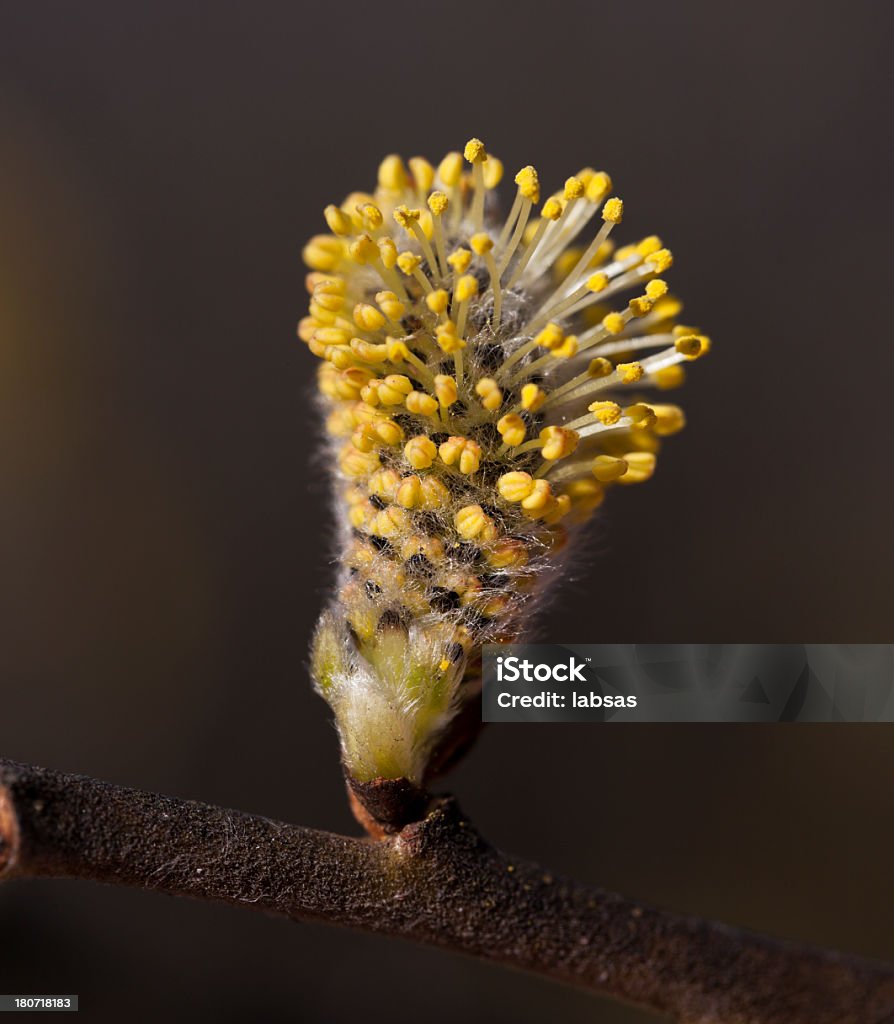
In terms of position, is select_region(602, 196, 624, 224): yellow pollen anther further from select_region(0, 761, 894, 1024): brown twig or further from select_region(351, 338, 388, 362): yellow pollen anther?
select_region(0, 761, 894, 1024): brown twig

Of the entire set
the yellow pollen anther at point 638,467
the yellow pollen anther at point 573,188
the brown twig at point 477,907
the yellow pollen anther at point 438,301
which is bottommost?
the brown twig at point 477,907

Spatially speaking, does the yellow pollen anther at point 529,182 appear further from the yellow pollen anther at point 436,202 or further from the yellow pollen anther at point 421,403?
the yellow pollen anther at point 421,403

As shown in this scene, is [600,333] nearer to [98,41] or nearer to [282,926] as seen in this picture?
[282,926]

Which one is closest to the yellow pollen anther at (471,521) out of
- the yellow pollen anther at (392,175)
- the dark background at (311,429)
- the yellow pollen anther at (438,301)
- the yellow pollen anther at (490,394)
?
the yellow pollen anther at (490,394)

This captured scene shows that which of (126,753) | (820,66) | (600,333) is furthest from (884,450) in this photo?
(126,753)

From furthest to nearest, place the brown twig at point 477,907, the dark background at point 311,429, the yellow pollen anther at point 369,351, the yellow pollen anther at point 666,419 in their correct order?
the dark background at point 311,429, the yellow pollen anther at point 666,419, the yellow pollen anther at point 369,351, the brown twig at point 477,907

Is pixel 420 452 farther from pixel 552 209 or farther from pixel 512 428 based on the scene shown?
pixel 552 209

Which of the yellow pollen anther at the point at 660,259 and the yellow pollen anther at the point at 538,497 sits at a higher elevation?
the yellow pollen anther at the point at 660,259
